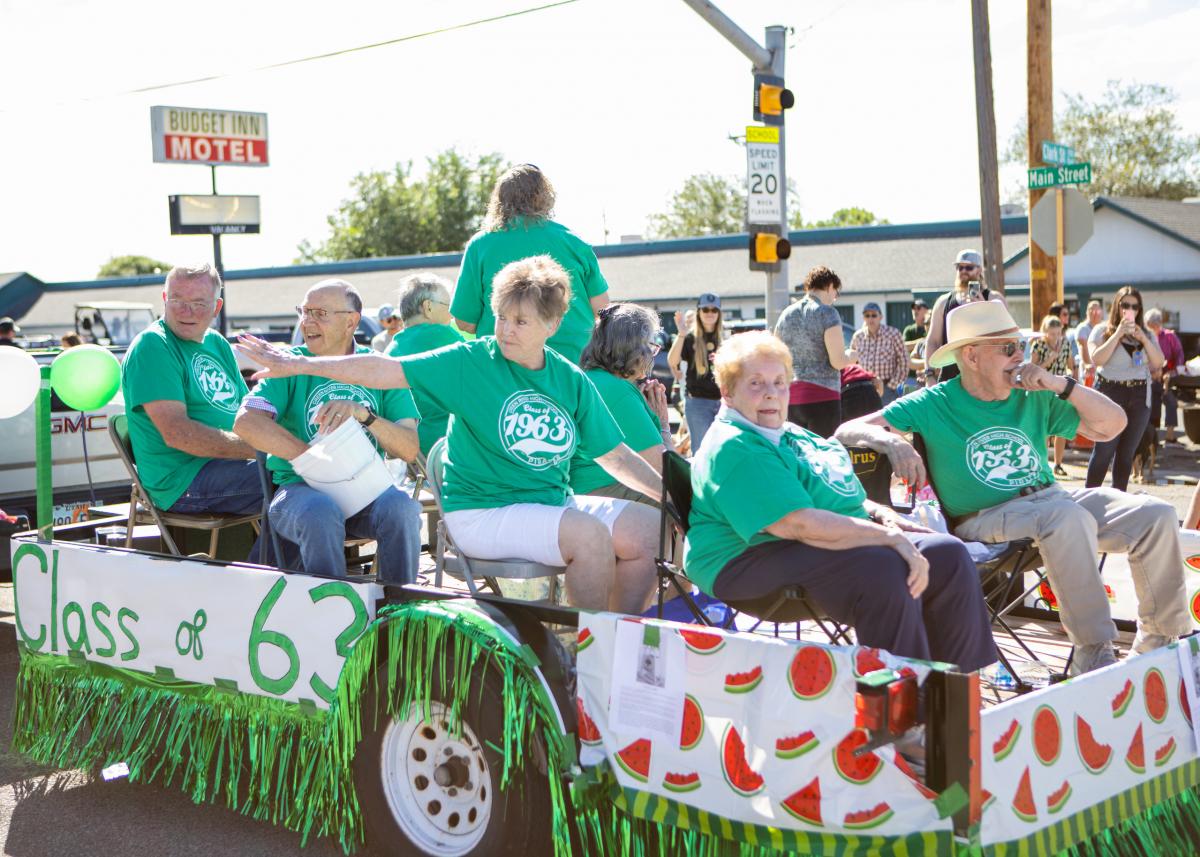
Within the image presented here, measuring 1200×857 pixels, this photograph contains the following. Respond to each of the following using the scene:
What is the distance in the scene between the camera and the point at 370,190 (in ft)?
241

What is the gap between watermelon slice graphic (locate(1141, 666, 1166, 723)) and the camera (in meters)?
3.28

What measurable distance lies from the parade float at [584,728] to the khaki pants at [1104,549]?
83 cm

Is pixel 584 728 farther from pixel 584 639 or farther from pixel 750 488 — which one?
pixel 750 488

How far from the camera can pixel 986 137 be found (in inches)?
521

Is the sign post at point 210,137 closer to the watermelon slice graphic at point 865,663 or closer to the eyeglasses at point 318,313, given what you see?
the eyeglasses at point 318,313

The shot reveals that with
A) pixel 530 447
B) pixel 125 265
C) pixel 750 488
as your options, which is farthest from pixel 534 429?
pixel 125 265

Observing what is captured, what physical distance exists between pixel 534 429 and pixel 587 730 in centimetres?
123

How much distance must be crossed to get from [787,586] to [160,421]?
2.68 m

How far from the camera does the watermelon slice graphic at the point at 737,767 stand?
Result: 292cm

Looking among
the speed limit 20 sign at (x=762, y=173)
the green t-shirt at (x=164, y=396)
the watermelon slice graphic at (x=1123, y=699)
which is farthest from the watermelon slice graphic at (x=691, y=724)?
the speed limit 20 sign at (x=762, y=173)

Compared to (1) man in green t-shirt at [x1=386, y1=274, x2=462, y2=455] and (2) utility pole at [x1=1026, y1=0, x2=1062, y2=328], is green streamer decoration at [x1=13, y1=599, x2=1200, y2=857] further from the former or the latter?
(2) utility pole at [x1=1026, y1=0, x2=1062, y2=328]

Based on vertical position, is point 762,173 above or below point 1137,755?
above

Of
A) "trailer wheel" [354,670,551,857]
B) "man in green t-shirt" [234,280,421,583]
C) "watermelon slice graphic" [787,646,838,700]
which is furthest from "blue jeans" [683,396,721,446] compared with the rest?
"watermelon slice graphic" [787,646,838,700]

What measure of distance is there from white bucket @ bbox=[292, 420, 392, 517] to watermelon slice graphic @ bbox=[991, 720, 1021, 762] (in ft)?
7.47
